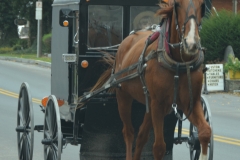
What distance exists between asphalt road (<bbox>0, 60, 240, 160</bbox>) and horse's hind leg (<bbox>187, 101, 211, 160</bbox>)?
2507 millimetres

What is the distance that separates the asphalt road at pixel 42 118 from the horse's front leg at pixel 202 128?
251cm

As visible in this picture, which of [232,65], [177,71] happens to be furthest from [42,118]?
[177,71]

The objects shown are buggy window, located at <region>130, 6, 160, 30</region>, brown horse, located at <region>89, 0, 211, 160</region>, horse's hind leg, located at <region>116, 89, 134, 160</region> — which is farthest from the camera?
buggy window, located at <region>130, 6, 160, 30</region>

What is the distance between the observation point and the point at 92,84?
28.5ft

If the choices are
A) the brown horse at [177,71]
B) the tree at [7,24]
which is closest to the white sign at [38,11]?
the tree at [7,24]

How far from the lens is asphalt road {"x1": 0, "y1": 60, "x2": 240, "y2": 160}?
10625 mm

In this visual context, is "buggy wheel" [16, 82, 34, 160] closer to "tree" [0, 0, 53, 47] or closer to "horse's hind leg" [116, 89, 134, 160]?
"horse's hind leg" [116, 89, 134, 160]

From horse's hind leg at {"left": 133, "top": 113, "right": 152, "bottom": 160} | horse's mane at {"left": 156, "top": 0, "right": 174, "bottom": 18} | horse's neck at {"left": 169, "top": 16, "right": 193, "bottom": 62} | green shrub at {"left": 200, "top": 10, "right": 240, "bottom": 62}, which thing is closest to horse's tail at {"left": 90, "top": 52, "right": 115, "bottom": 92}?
horse's hind leg at {"left": 133, "top": 113, "right": 152, "bottom": 160}

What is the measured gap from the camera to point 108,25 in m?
8.80

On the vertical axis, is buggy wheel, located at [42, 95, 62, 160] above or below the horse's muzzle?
below

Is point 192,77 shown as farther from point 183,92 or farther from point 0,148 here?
point 0,148

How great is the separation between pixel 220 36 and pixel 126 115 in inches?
540

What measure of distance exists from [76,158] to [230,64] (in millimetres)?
10391

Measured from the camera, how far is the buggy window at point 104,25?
8.63 metres
